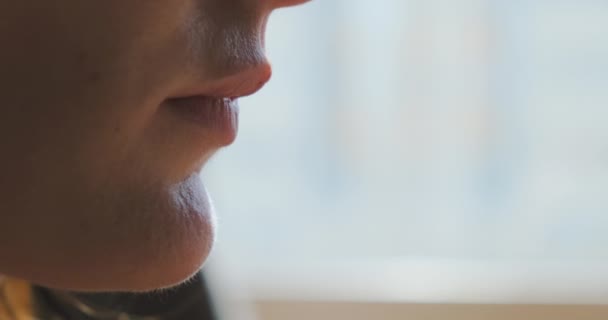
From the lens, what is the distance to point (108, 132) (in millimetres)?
312

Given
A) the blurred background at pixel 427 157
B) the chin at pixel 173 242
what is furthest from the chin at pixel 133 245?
the blurred background at pixel 427 157

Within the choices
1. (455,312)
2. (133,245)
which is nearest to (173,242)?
(133,245)

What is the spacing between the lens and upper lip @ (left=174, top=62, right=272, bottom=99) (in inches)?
13.9

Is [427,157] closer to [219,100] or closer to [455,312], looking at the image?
[455,312]

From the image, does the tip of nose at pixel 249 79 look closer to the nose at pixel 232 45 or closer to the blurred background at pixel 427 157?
the nose at pixel 232 45

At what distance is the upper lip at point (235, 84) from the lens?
35cm

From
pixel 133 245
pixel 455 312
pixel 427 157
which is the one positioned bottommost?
pixel 133 245

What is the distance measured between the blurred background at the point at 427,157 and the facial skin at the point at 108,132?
705mm

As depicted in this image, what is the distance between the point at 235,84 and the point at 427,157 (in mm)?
724

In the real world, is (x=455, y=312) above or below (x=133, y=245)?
above

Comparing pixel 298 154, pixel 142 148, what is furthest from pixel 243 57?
pixel 298 154

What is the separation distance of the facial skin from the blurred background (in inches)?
27.7

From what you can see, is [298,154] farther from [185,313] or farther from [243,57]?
[243,57]

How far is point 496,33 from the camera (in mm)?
1031
